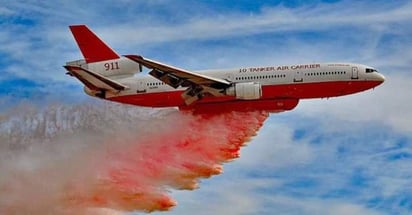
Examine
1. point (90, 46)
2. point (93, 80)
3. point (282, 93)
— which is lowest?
point (282, 93)

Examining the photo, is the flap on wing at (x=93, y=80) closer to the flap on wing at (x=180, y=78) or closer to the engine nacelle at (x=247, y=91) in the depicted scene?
the flap on wing at (x=180, y=78)

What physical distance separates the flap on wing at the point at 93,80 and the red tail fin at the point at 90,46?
4718mm

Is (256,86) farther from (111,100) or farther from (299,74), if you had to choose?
(111,100)

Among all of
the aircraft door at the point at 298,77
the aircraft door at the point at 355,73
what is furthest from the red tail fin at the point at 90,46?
the aircraft door at the point at 355,73

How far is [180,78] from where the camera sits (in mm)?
57938

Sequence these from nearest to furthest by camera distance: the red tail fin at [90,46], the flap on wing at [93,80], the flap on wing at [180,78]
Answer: the flap on wing at [180,78] < the flap on wing at [93,80] < the red tail fin at [90,46]

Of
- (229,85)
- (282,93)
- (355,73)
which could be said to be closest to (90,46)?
(229,85)

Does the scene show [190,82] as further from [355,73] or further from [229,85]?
[355,73]

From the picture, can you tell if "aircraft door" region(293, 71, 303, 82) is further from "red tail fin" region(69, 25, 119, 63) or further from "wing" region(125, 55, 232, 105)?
"red tail fin" region(69, 25, 119, 63)

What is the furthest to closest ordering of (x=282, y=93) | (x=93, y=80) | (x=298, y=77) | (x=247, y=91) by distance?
(x=93, y=80)
(x=298, y=77)
(x=282, y=93)
(x=247, y=91)

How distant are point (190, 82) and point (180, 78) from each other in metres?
1.01

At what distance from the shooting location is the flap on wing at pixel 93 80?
193 feet

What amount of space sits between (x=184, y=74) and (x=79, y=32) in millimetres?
15531

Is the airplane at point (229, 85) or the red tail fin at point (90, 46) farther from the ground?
the red tail fin at point (90, 46)
